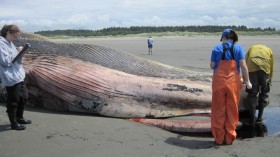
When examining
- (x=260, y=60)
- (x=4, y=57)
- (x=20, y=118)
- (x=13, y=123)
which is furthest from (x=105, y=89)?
(x=260, y=60)

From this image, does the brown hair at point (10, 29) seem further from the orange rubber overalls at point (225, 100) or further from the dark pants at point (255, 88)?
the dark pants at point (255, 88)

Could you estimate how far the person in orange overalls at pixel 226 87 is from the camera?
18.7 feet

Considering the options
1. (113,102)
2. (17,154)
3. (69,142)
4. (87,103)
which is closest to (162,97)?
(113,102)

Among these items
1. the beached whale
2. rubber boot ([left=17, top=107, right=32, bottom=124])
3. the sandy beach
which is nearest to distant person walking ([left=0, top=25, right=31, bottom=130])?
rubber boot ([left=17, top=107, right=32, bottom=124])

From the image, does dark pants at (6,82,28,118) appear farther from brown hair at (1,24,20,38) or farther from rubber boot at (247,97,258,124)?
rubber boot at (247,97,258,124)

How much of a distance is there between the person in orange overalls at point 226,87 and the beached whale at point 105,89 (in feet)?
6.12

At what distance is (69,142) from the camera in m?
5.64

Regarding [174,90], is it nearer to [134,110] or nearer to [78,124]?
[134,110]

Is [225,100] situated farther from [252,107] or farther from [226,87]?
[252,107]

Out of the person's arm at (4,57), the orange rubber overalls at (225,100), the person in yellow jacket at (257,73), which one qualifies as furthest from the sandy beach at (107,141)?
the person's arm at (4,57)

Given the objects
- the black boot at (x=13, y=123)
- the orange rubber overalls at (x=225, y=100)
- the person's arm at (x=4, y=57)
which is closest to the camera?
the orange rubber overalls at (x=225, y=100)

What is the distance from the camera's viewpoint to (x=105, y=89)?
7.49m

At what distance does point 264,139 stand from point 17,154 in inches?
142

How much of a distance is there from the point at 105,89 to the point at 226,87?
8.65 ft
